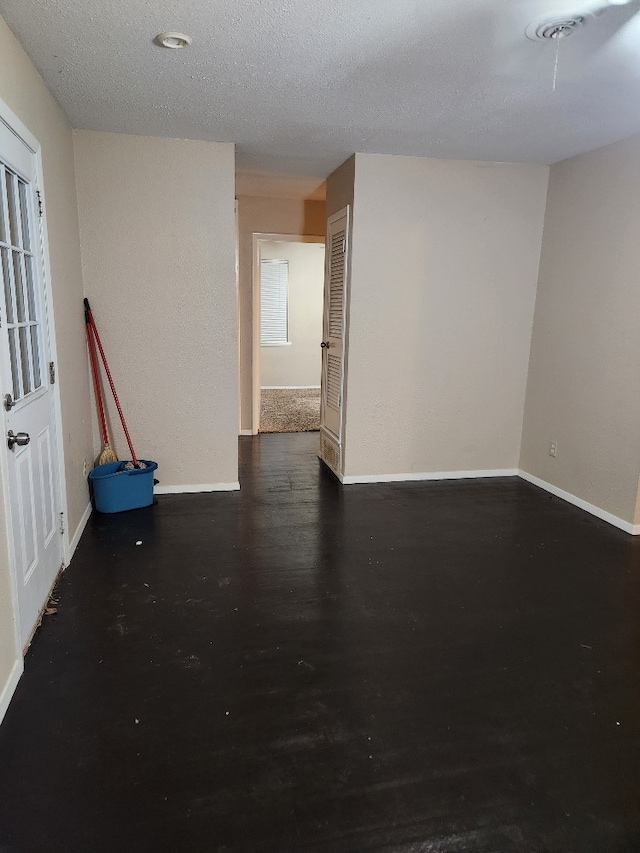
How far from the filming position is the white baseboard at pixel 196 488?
4.02 meters

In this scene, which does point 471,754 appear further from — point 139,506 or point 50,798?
point 139,506

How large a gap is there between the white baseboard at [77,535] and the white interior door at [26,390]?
0.39 ft

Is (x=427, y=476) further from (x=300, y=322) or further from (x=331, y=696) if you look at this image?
(x=300, y=322)

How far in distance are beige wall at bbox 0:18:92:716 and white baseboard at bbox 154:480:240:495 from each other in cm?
62

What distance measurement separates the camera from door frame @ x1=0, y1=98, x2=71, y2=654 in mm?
1957

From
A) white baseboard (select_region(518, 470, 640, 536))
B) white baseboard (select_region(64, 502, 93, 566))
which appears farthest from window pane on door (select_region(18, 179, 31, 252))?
white baseboard (select_region(518, 470, 640, 536))

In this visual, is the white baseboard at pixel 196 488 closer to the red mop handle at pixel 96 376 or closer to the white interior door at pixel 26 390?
the red mop handle at pixel 96 376

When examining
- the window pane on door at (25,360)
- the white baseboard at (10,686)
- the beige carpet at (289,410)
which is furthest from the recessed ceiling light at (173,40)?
the beige carpet at (289,410)

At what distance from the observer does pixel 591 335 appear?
375cm

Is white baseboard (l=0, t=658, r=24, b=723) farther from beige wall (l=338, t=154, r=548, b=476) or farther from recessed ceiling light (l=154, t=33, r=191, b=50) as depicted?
beige wall (l=338, t=154, r=548, b=476)

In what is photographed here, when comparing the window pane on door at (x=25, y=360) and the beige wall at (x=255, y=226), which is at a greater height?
the beige wall at (x=255, y=226)

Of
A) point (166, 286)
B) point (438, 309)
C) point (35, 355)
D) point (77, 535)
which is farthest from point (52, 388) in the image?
point (438, 309)

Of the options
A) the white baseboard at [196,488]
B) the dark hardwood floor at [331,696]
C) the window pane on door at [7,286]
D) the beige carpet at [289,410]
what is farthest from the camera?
the beige carpet at [289,410]

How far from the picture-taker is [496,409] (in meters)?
4.50
